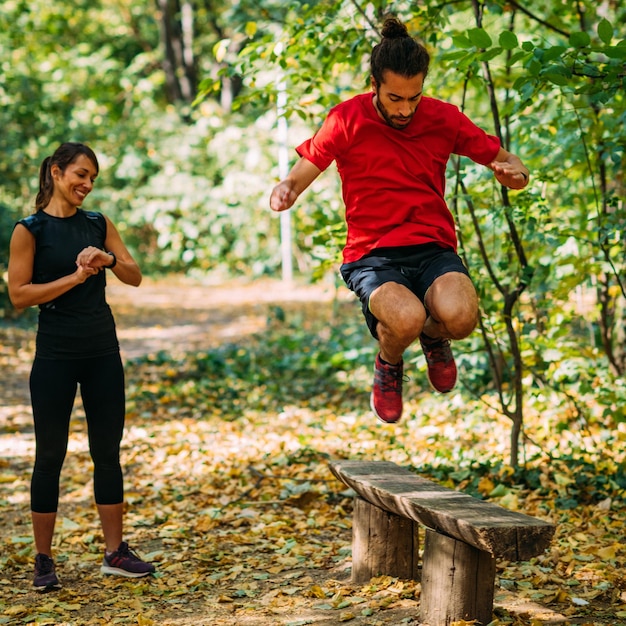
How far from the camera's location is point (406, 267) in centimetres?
362

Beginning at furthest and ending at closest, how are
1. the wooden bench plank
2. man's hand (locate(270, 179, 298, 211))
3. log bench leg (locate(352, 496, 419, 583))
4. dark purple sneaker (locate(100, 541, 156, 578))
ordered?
1. dark purple sneaker (locate(100, 541, 156, 578))
2. log bench leg (locate(352, 496, 419, 583))
3. man's hand (locate(270, 179, 298, 211))
4. the wooden bench plank

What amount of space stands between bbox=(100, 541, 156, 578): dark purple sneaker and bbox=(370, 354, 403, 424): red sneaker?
5.50 feet

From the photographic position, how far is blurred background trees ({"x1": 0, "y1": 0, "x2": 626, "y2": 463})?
4.91m

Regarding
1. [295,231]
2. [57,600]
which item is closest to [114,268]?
[57,600]

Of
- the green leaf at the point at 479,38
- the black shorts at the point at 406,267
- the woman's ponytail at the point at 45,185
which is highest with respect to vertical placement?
the green leaf at the point at 479,38

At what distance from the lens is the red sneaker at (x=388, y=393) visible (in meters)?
3.78

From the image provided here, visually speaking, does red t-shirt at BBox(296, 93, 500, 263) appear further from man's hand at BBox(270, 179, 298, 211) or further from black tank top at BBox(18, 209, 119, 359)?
black tank top at BBox(18, 209, 119, 359)

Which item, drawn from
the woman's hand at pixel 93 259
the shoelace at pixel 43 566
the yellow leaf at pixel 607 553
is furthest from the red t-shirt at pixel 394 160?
the shoelace at pixel 43 566

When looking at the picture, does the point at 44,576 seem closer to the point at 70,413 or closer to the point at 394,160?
the point at 70,413

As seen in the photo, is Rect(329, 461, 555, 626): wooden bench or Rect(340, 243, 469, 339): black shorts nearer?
Rect(329, 461, 555, 626): wooden bench

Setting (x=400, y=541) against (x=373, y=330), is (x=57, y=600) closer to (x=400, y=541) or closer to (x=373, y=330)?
(x=400, y=541)

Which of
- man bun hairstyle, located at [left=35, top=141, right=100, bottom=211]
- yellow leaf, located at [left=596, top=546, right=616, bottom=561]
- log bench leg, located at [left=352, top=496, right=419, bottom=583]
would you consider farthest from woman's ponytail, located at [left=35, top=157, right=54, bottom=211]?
yellow leaf, located at [left=596, top=546, right=616, bottom=561]

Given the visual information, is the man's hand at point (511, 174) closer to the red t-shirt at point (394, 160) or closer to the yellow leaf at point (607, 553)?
the red t-shirt at point (394, 160)

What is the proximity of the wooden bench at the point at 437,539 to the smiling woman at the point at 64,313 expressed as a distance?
1.35 metres
